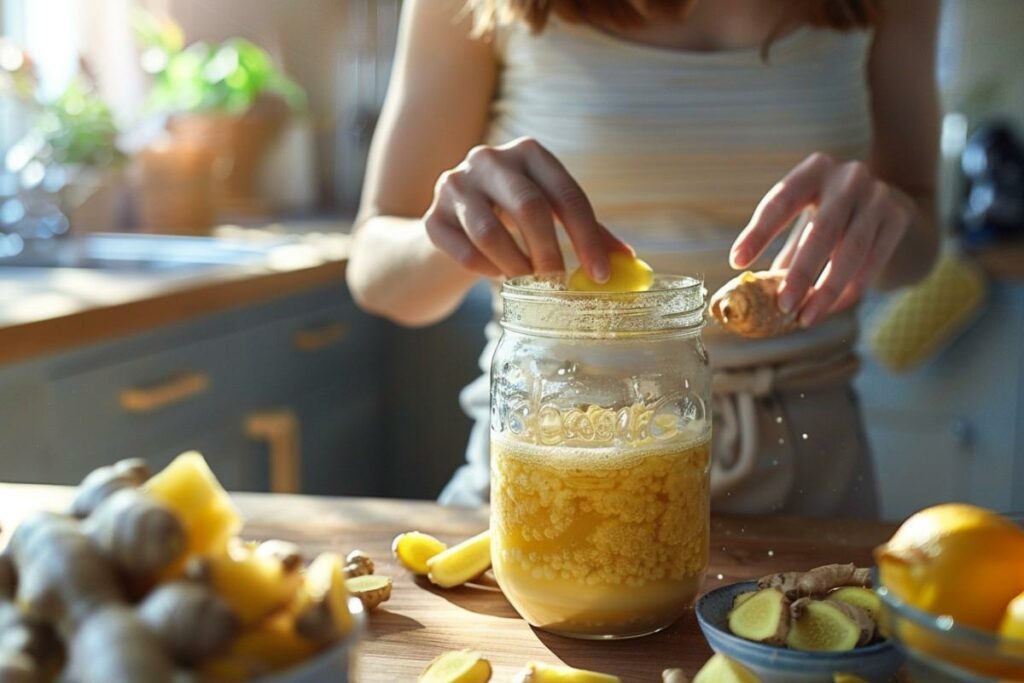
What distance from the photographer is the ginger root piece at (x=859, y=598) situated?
0.53 m


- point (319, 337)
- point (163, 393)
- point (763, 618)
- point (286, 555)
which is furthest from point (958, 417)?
point (286, 555)

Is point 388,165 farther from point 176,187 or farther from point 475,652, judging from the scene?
point 176,187

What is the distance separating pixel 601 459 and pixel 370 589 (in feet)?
0.54

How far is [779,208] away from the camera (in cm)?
71

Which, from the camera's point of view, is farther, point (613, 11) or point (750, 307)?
point (613, 11)

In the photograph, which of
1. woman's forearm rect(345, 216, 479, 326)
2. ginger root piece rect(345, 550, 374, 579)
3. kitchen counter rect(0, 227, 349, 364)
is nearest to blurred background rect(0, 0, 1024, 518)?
kitchen counter rect(0, 227, 349, 364)

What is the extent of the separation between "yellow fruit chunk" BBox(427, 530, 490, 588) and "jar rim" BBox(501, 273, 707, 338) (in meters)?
0.16

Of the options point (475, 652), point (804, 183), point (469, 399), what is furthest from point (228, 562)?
point (469, 399)

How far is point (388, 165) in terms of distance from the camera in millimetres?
1065

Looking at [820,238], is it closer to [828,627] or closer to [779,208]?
[779,208]

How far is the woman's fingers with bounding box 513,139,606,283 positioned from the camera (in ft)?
2.17

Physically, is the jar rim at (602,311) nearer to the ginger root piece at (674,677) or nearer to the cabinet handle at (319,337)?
the ginger root piece at (674,677)

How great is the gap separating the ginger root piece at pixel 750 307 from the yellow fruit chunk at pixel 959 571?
0.25m

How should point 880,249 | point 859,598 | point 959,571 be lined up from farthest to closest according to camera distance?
point 880,249, point 859,598, point 959,571
